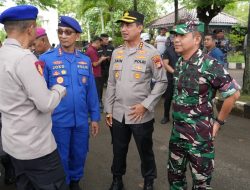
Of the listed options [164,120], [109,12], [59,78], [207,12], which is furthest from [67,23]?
[109,12]

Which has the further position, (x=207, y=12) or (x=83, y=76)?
(x=207, y=12)

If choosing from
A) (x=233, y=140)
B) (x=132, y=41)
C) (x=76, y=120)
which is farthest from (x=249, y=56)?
(x=76, y=120)

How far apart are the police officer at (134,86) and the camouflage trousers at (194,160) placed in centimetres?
53

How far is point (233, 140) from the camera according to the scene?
569 cm

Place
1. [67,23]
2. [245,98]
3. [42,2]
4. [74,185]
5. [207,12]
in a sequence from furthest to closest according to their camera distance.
Result: [207,12] → [42,2] → [245,98] → [74,185] → [67,23]

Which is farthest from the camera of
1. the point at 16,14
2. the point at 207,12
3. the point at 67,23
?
the point at 207,12

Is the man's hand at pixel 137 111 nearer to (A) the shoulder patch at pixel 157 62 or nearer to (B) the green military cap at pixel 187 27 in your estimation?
(A) the shoulder patch at pixel 157 62

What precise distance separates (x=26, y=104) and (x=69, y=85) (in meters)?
0.96

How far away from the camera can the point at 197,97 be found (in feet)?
9.12

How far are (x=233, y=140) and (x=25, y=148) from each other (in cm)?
419

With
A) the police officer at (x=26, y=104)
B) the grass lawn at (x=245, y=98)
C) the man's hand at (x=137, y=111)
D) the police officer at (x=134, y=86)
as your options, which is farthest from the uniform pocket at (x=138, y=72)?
the grass lawn at (x=245, y=98)

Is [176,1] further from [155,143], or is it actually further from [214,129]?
[214,129]

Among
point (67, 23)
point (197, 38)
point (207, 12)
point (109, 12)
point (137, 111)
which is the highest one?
point (109, 12)

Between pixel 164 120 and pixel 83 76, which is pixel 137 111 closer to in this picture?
Answer: pixel 83 76
